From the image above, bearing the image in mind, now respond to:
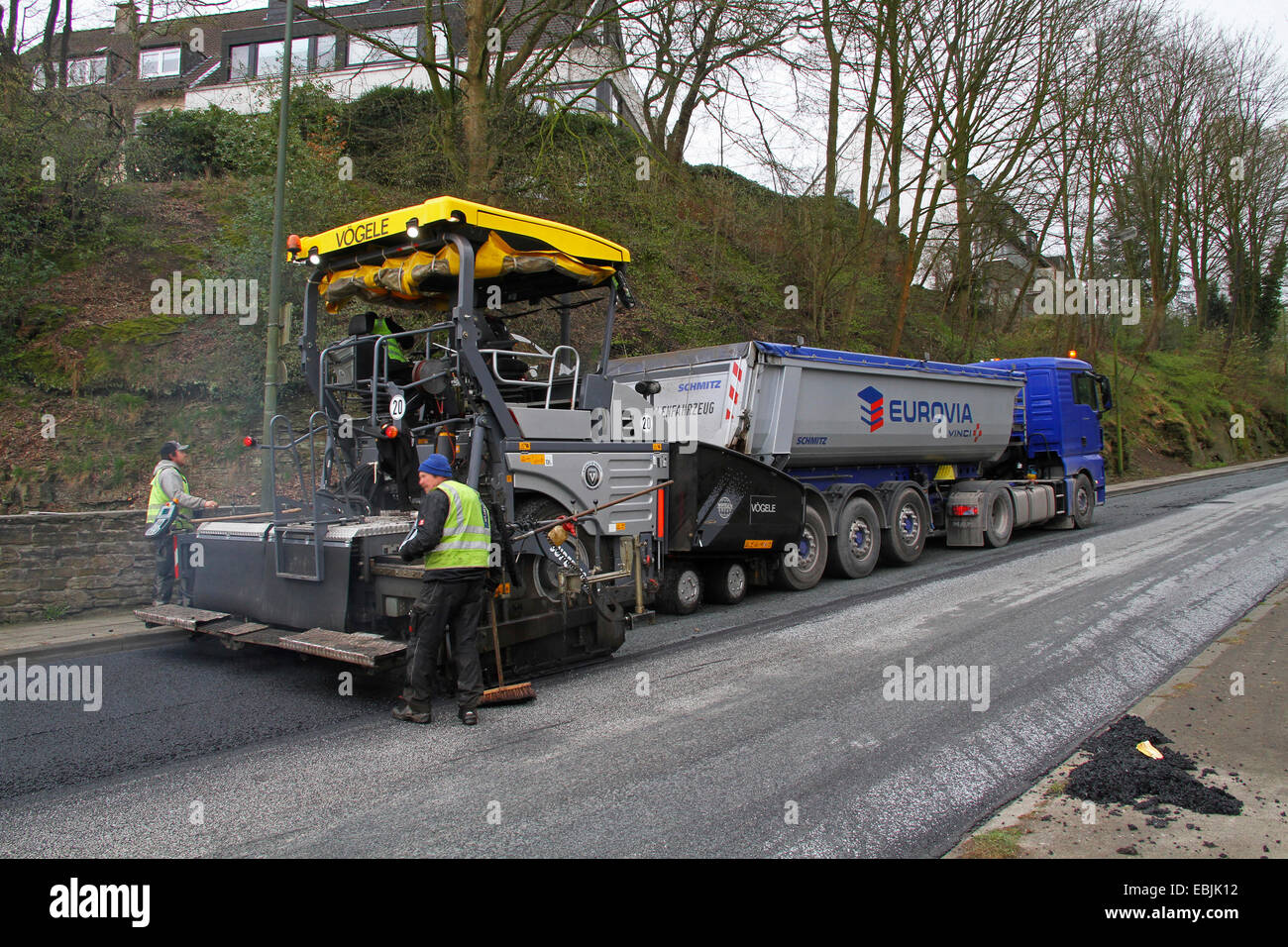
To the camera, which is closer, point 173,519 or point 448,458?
point 448,458

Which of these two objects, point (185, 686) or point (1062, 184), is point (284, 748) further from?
point (1062, 184)

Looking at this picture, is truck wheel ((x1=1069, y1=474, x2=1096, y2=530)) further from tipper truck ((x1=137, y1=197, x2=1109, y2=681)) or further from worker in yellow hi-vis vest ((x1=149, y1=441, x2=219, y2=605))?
worker in yellow hi-vis vest ((x1=149, y1=441, x2=219, y2=605))

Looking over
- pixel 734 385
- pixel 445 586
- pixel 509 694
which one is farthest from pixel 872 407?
pixel 445 586

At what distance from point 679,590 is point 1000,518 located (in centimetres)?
743

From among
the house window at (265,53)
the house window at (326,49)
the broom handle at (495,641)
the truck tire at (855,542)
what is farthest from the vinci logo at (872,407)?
the house window at (265,53)

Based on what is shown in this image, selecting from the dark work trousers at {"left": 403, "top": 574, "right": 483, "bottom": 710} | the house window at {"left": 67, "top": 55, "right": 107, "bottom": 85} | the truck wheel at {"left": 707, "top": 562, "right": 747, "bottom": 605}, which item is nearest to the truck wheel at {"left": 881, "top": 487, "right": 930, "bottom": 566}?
the truck wheel at {"left": 707, "top": 562, "right": 747, "bottom": 605}

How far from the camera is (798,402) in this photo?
10.2 meters

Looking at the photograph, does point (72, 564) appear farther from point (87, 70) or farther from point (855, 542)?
point (87, 70)

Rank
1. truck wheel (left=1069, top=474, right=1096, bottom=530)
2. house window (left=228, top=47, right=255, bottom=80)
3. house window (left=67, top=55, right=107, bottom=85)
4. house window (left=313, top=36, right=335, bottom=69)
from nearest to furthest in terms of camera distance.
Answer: truck wheel (left=1069, top=474, right=1096, bottom=530)
house window (left=67, top=55, right=107, bottom=85)
house window (left=313, top=36, right=335, bottom=69)
house window (left=228, top=47, right=255, bottom=80)

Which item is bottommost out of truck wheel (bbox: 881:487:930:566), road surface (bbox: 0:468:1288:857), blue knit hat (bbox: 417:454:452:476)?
road surface (bbox: 0:468:1288:857)

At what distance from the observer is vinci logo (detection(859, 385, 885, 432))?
11.2m

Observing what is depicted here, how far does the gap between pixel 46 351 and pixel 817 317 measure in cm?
1472

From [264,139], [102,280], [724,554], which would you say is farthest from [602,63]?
[724,554]

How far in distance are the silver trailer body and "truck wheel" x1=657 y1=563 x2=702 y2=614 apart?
55.1 inches
